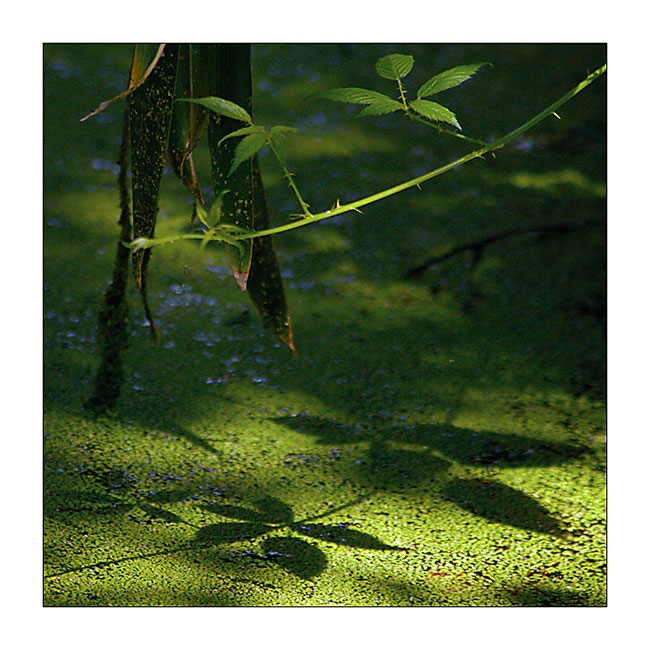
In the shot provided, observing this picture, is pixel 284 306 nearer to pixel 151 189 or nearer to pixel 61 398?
pixel 151 189

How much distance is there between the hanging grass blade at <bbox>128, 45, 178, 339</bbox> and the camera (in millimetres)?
849

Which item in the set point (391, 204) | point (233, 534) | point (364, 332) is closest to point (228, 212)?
point (233, 534)

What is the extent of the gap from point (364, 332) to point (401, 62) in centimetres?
95

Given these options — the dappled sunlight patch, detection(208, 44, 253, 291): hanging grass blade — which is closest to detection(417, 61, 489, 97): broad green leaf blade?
detection(208, 44, 253, 291): hanging grass blade

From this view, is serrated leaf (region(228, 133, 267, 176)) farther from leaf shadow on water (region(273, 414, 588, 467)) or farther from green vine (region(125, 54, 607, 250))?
leaf shadow on water (region(273, 414, 588, 467))

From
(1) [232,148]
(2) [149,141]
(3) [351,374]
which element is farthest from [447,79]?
(3) [351,374]

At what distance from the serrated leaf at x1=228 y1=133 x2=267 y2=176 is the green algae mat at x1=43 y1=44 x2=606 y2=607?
51cm

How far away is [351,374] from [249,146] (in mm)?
843

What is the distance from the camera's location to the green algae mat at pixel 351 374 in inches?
35.8

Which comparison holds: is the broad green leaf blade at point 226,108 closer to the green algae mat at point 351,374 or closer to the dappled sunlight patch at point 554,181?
the green algae mat at point 351,374

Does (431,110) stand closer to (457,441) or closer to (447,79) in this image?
(447,79)

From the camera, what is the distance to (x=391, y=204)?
194cm

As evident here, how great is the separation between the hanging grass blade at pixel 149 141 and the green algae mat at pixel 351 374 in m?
0.33

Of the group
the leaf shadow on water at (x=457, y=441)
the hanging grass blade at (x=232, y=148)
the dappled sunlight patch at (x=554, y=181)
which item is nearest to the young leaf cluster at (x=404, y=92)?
the hanging grass blade at (x=232, y=148)
